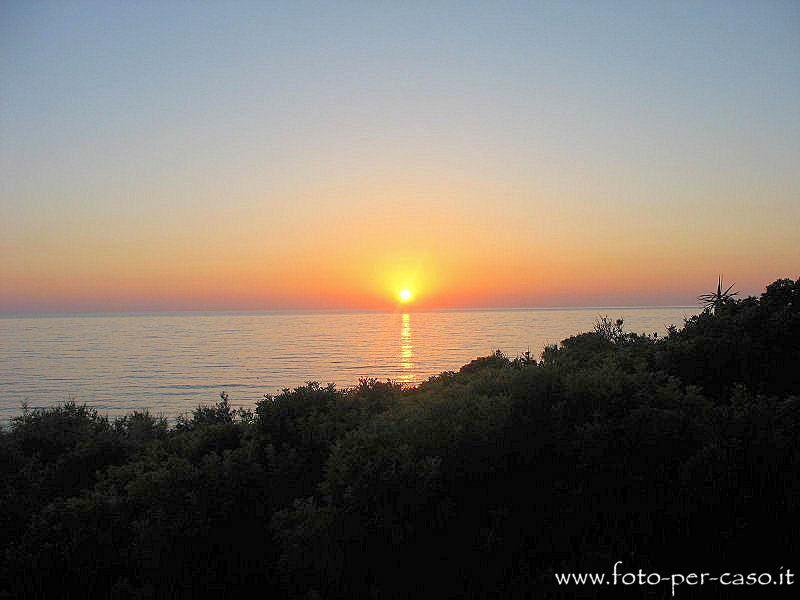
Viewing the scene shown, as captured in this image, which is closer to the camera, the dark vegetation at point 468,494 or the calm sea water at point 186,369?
the dark vegetation at point 468,494

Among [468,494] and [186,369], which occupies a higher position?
[468,494]

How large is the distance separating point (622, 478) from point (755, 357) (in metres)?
4.69

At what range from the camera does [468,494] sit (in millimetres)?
7910

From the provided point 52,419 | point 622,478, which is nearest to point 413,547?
point 622,478

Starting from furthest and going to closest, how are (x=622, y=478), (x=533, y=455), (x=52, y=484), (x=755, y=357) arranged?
(x=52, y=484) < (x=755, y=357) < (x=533, y=455) < (x=622, y=478)

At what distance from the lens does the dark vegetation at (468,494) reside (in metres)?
6.95

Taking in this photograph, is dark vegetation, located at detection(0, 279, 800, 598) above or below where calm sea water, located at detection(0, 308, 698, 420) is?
above

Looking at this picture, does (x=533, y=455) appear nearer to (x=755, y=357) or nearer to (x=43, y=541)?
(x=755, y=357)

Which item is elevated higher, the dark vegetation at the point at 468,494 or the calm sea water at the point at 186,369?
the dark vegetation at the point at 468,494

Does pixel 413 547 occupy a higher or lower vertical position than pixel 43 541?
higher

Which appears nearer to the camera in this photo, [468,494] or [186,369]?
[468,494]

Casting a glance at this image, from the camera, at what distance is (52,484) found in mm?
11305

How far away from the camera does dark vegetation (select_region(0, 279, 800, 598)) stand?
22.8 feet

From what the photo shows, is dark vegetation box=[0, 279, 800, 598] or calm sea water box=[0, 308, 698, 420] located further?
calm sea water box=[0, 308, 698, 420]
